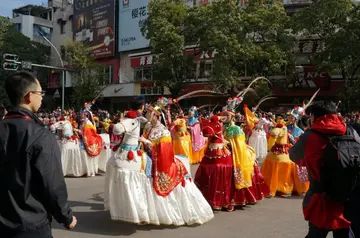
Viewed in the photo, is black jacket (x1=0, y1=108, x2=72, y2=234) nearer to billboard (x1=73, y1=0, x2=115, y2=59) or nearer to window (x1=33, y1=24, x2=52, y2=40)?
billboard (x1=73, y1=0, x2=115, y2=59)

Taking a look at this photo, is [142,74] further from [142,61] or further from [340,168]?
[340,168]

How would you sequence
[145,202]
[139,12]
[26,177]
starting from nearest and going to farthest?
[26,177]
[145,202]
[139,12]

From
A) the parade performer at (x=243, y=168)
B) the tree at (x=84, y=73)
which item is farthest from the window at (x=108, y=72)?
the parade performer at (x=243, y=168)

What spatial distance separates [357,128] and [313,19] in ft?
61.2

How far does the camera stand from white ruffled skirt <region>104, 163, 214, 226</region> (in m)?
5.03

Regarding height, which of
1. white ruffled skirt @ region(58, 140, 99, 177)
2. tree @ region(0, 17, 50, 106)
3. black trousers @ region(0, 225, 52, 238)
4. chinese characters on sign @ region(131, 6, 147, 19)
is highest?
chinese characters on sign @ region(131, 6, 147, 19)

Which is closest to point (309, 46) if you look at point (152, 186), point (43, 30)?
point (152, 186)

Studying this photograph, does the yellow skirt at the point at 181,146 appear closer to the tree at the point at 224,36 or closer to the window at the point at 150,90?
the tree at the point at 224,36

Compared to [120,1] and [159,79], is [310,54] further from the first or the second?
[120,1]

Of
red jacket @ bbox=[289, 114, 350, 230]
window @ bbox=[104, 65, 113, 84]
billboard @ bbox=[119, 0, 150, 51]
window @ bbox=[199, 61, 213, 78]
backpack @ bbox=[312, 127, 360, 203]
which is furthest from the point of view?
window @ bbox=[104, 65, 113, 84]

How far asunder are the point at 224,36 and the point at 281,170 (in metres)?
13.6

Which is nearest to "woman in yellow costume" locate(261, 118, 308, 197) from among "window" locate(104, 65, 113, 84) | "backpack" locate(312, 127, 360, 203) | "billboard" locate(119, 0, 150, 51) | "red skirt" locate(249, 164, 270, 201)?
"red skirt" locate(249, 164, 270, 201)

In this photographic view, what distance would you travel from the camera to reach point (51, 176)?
2.42 metres

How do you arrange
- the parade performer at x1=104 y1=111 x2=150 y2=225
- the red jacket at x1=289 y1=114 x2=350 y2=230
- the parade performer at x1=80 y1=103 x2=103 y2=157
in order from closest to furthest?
the red jacket at x1=289 y1=114 x2=350 y2=230
the parade performer at x1=104 y1=111 x2=150 y2=225
the parade performer at x1=80 y1=103 x2=103 y2=157
